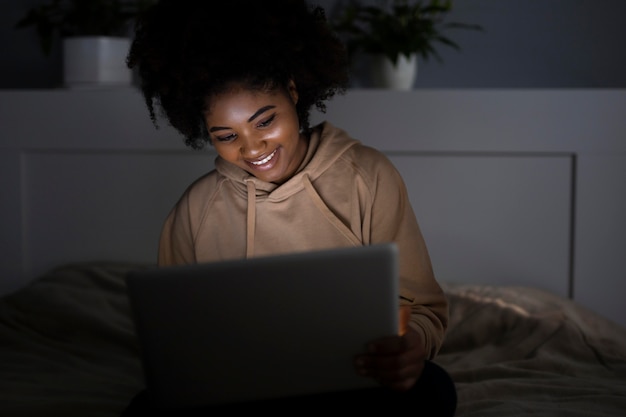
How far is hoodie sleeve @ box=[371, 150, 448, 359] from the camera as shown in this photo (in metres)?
1.03

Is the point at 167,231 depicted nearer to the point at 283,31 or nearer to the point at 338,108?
the point at 283,31

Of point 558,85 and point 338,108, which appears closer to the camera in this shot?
point 338,108

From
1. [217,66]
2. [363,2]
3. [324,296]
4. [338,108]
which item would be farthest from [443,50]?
[324,296]

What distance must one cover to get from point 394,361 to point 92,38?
1481mm

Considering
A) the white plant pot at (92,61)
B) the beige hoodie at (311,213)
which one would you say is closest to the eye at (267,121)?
the beige hoodie at (311,213)

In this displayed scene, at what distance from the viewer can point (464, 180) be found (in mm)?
1884

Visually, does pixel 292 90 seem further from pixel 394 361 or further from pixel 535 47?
pixel 535 47

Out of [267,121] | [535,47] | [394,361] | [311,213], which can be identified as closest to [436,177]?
[535,47]

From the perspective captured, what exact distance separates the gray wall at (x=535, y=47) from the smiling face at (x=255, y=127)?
3.64ft

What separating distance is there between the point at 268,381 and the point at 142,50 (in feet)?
1.85

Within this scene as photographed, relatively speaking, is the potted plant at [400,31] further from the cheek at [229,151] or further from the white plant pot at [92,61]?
the cheek at [229,151]

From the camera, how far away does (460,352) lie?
1.52 m

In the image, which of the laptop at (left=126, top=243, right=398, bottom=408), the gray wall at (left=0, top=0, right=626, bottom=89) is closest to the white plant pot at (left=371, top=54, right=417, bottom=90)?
the gray wall at (left=0, top=0, right=626, bottom=89)

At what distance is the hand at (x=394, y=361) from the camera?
80 cm
